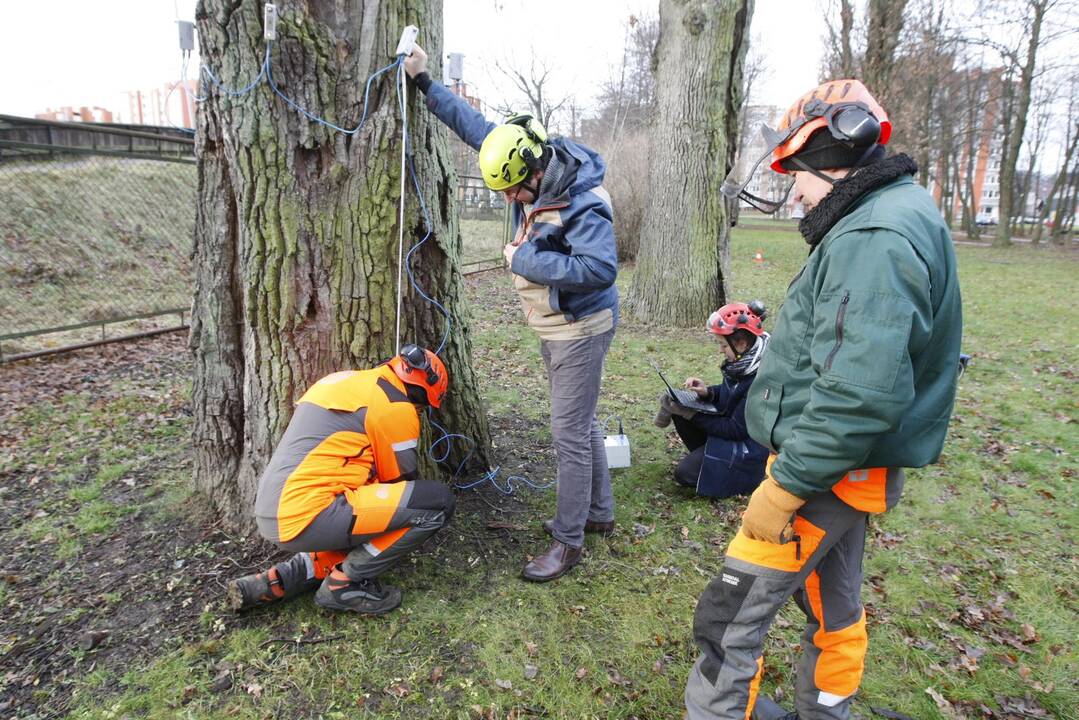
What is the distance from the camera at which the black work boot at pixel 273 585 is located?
2701 mm

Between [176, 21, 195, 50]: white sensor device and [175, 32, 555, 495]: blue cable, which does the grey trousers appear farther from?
[176, 21, 195, 50]: white sensor device

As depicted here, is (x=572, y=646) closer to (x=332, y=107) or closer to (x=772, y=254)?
(x=332, y=107)

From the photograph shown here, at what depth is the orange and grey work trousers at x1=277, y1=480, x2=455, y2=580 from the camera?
2588 mm

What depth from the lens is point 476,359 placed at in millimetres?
6570

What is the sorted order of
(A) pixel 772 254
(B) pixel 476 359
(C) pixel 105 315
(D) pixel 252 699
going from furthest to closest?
1. (A) pixel 772 254
2. (C) pixel 105 315
3. (B) pixel 476 359
4. (D) pixel 252 699

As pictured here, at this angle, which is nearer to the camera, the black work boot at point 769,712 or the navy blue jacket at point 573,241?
the black work boot at point 769,712

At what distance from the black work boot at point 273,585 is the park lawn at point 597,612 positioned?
0.09 m

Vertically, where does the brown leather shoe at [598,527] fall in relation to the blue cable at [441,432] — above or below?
below

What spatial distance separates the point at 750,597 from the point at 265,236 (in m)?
2.50

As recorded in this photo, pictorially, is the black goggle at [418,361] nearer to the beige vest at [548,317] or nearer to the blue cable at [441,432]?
the beige vest at [548,317]

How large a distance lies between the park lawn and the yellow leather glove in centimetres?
104

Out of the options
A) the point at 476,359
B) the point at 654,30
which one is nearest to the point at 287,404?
the point at 476,359

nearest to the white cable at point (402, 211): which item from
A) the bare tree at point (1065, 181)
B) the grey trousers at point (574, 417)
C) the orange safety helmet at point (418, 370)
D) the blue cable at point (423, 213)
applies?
the blue cable at point (423, 213)

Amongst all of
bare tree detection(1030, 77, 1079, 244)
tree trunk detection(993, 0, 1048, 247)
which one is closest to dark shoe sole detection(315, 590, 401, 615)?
tree trunk detection(993, 0, 1048, 247)
